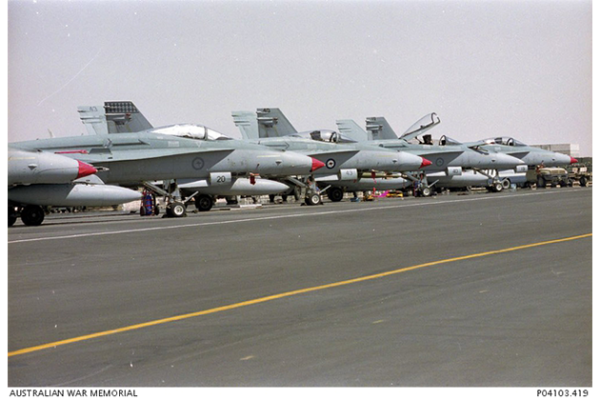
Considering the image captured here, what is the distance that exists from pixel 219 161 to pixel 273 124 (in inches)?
400

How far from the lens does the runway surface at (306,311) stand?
586 cm

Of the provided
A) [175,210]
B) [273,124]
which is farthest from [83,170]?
[273,124]

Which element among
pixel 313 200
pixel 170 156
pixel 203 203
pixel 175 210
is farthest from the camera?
pixel 313 200

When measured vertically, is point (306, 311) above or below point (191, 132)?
below

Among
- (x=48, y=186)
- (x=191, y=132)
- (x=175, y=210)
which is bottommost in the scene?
(x=175, y=210)

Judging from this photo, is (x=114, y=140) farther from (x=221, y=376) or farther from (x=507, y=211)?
(x=221, y=376)

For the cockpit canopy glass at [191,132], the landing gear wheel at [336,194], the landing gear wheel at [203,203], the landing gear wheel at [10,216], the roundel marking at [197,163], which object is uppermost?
the cockpit canopy glass at [191,132]

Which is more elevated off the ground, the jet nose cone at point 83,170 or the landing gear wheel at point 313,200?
the jet nose cone at point 83,170

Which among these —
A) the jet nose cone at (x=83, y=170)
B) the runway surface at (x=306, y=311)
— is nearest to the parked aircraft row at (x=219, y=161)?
the jet nose cone at (x=83, y=170)

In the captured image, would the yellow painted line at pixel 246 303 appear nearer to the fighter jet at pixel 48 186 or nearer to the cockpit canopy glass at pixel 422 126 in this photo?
the fighter jet at pixel 48 186

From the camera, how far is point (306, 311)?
8188 mm

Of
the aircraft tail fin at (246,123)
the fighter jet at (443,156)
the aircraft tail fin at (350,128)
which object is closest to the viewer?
the aircraft tail fin at (246,123)

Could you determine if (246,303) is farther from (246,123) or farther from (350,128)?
(350,128)

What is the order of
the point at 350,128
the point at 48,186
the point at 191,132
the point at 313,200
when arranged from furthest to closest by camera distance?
the point at 350,128 < the point at 313,200 < the point at 191,132 < the point at 48,186
